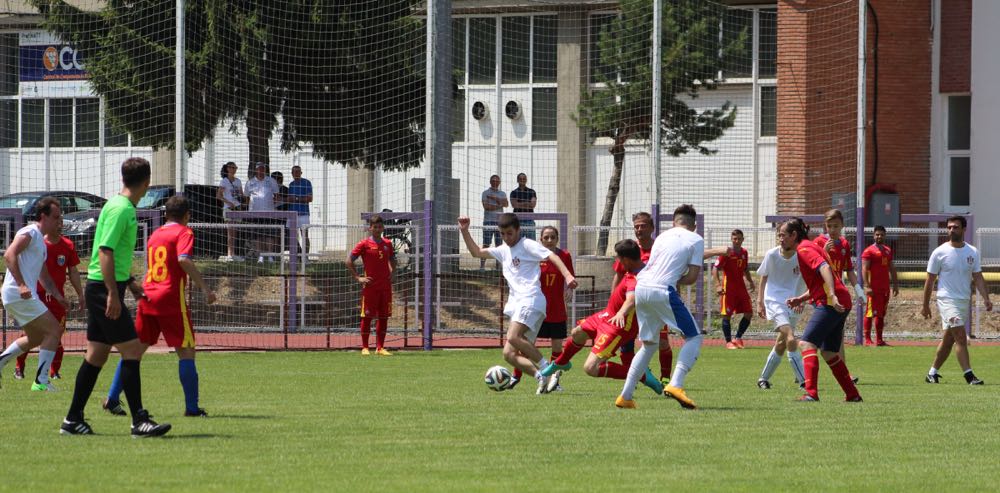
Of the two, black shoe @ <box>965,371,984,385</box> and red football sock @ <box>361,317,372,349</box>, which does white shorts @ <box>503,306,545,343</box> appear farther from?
red football sock @ <box>361,317,372,349</box>

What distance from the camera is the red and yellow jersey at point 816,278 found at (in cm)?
1304

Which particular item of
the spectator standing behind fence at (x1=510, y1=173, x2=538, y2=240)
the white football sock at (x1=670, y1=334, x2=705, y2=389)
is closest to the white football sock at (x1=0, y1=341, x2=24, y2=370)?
the white football sock at (x1=670, y1=334, x2=705, y2=389)

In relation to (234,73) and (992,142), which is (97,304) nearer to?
(234,73)

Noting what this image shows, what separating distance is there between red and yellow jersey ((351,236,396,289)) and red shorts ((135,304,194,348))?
9.82 m

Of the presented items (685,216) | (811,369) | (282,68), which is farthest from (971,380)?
(282,68)

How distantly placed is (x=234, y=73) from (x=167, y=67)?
4.26ft

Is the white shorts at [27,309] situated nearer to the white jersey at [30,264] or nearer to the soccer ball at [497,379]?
the white jersey at [30,264]

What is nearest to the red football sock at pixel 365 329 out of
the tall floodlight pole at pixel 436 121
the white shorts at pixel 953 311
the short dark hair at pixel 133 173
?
the tall floodlight pole at pixel 436 121

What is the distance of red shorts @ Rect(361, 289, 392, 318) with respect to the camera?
20.8m

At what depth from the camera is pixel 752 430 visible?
10578 millimetres

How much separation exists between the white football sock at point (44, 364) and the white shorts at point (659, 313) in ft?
20.1

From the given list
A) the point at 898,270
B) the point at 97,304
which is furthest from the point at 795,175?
the point at 97,304

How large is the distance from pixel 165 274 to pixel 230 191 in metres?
15.1

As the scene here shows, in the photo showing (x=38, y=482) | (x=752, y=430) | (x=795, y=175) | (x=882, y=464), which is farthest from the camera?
(x=795, y=175)
